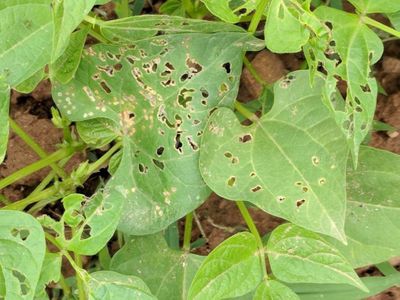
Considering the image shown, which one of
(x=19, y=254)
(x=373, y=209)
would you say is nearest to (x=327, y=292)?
(x=373, y=209)

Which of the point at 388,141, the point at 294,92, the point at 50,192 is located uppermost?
the point at 294,92

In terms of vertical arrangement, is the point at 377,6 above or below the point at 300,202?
above

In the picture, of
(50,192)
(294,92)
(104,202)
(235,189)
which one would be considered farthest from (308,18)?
(50,192)

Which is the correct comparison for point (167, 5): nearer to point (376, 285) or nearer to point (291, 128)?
point (291, 128)

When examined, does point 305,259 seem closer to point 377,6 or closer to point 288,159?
point 288,159

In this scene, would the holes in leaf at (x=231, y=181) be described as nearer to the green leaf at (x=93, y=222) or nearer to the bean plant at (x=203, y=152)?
the bean plant at (x=203, y=152)

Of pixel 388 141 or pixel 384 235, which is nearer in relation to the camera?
pixel 384 235

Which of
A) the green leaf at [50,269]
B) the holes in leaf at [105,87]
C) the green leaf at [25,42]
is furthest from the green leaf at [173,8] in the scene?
the green leaf at [50,269]
